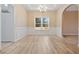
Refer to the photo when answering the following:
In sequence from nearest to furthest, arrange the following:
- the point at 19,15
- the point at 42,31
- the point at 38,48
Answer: the point at 38,48 → the point at 19,15 → the point at 42,31

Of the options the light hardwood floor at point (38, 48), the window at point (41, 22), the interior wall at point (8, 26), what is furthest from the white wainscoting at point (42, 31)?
the light hardwood floor at point (38, 48)

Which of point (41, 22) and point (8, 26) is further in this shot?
point (41, 22)

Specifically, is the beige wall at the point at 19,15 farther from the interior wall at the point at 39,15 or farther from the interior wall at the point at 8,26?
the interior wall at the point at 39,15

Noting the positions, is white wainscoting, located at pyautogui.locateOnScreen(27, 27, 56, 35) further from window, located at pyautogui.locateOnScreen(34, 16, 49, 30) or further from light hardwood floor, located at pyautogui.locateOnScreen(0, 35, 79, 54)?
light hardwood floor, located at pyautogui.locateOnScreen(0, 35, 79, 54)

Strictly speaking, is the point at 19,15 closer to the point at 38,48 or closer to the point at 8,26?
the point at 8,26

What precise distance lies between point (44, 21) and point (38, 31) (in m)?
1.12

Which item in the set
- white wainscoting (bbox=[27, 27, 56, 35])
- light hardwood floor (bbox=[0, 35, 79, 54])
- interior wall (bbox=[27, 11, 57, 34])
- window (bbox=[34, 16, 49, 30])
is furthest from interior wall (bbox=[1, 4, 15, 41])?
window (bbox=[34, 16, 49, 30])

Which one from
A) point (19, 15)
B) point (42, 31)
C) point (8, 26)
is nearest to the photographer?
point (8, 26)

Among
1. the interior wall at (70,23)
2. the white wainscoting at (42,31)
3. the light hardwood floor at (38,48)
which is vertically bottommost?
the light hardwood floor at (38,48)

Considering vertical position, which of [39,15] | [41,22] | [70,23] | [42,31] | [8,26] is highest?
[39,15]

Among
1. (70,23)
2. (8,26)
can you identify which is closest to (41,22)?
(70,23)

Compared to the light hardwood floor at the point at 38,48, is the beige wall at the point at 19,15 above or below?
above
